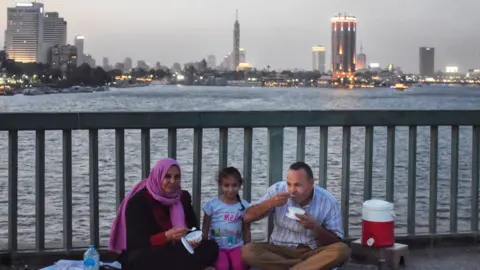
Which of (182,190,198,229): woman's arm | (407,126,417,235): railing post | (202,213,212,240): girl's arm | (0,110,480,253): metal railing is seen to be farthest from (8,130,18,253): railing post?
(407,126,417,235): railing post

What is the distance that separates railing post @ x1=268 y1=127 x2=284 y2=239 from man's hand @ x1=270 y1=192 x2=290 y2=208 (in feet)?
2.89

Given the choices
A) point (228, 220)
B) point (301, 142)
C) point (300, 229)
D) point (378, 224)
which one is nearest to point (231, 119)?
point (301, 142)

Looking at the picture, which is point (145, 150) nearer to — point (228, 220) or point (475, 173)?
point (228, 220)

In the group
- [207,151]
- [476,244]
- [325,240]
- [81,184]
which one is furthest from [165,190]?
[207,151]

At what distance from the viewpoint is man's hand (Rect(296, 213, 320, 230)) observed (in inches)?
212

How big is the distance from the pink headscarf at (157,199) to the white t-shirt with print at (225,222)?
43 cm

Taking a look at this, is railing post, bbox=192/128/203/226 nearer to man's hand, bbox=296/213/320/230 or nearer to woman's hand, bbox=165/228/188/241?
woman's hand, bbox=165/228/188/241

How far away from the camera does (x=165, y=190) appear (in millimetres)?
5359

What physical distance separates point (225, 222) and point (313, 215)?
712 millimetres

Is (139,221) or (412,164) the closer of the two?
(139,221)

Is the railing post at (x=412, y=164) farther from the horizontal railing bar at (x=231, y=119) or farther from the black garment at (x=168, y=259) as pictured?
the black garment at (x=168, y=259)

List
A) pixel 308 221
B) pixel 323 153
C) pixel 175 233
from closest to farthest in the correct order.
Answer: pixel 175 233 → pixel 308 221 → pixel 323 153

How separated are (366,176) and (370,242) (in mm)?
713

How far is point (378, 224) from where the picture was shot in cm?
608
